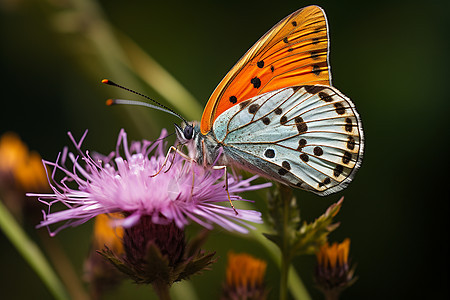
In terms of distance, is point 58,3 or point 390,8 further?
point 390,8

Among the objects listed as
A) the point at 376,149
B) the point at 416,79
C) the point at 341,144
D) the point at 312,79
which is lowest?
the point at 376,149

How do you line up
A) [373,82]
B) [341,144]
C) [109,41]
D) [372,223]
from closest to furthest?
[341,144] → [109,41] → [372,223] → [373,82]

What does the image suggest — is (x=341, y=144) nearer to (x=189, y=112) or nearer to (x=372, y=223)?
(x=189, y=112)

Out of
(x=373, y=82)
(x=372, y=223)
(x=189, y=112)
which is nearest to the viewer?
(x=189, y=112)

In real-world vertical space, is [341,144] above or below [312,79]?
below

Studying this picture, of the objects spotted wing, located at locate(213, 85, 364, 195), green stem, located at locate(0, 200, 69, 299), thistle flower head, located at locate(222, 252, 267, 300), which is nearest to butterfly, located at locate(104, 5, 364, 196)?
spotted wing, located at locate(213, 85, 364, 195)

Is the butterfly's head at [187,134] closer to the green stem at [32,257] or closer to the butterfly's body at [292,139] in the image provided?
the butterfly's body at [292,139]

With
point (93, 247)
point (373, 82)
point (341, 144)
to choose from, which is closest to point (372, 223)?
point (373, 82)
